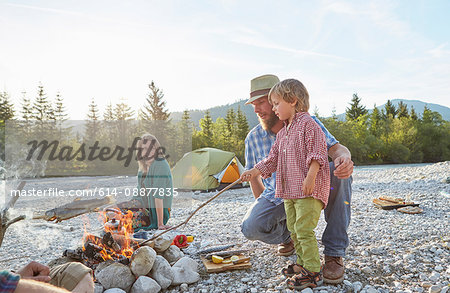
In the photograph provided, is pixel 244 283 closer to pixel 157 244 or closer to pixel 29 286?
pixel 157 244

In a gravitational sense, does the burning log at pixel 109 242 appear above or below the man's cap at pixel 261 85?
below

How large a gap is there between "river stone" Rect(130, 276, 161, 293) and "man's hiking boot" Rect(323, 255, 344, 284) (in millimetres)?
1480

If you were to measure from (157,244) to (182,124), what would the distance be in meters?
41.1

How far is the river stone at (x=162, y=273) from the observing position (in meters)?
2.75

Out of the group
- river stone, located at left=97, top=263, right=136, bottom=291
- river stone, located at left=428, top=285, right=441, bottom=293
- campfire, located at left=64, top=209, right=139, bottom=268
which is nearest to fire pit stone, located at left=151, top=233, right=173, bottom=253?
campfire, located at left=64, top=209, right=139, bottom=268

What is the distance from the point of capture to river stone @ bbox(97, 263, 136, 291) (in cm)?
263

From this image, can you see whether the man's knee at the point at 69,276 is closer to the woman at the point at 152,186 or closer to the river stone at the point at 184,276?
the river stone at the point at 184,276

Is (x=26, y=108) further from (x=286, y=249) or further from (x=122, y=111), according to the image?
(x=286, y=249)

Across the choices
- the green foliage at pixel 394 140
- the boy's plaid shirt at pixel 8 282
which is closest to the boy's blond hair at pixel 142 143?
the boy's plaid shirt at pixel 8 282

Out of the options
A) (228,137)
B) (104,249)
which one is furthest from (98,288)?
(228,137)

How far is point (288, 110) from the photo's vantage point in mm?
2742

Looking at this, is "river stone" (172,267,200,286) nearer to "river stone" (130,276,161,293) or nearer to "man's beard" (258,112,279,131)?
"river stone" (130,276,161,293)

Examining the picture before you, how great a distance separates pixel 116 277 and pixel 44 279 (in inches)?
42.6

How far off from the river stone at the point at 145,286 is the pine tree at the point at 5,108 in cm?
3899
